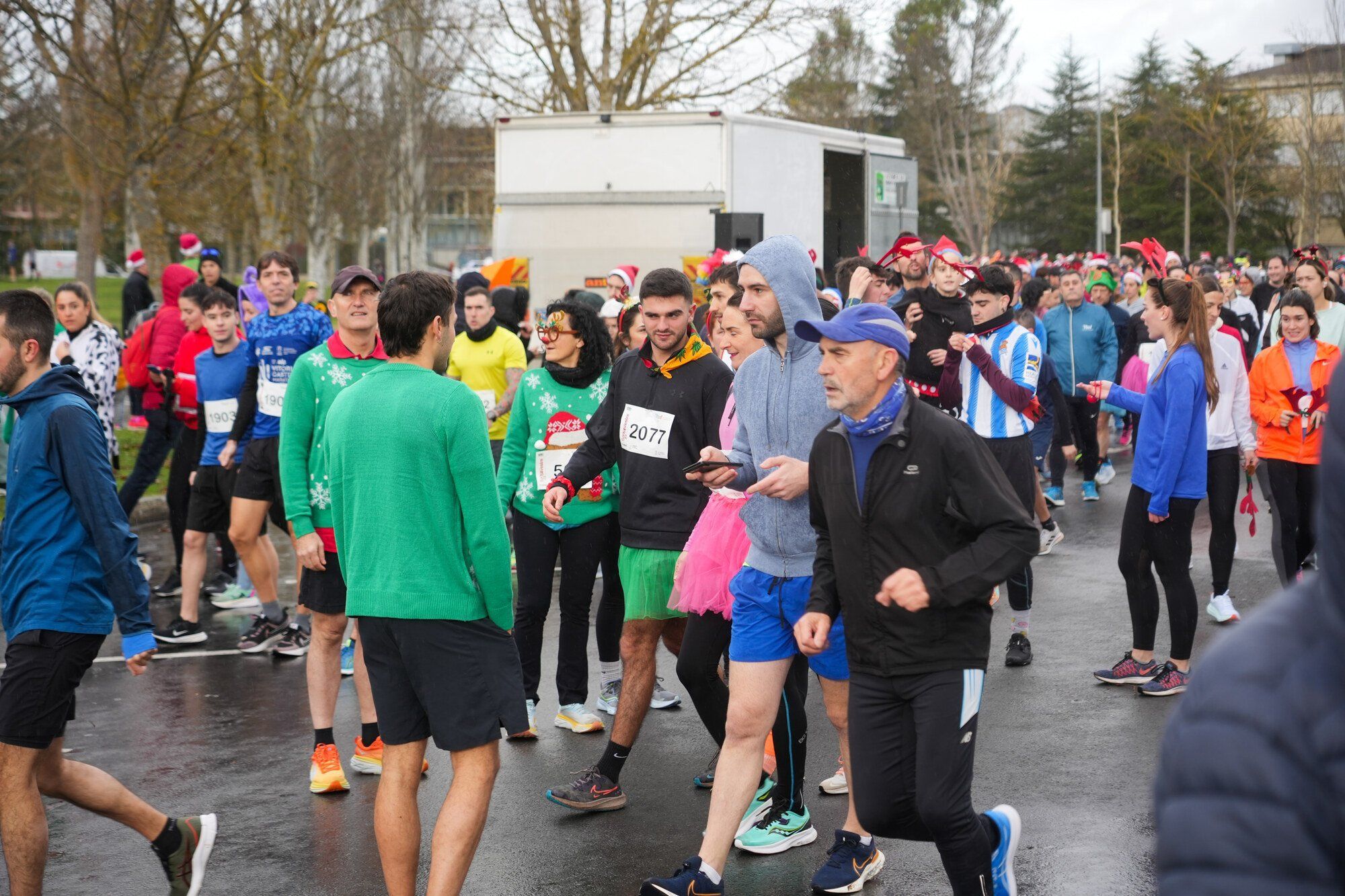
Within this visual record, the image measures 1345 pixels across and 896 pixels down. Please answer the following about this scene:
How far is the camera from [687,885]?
4484 mm

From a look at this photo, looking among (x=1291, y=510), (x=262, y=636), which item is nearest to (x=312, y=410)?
(x=262, y=636)

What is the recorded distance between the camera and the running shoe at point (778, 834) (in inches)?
203

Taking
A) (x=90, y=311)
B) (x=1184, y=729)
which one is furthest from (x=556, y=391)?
(x=1184, y=729)

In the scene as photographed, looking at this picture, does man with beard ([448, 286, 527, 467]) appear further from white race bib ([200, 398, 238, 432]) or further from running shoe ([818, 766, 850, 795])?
running shoe ([818, 766, 850, 795])

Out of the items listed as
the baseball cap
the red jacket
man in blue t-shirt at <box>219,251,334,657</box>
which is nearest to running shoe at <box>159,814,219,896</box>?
the baseball cap

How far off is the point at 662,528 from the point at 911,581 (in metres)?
2.08

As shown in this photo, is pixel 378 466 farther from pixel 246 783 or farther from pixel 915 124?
pixel 915 124

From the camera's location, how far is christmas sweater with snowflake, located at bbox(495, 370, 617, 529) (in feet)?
21.4

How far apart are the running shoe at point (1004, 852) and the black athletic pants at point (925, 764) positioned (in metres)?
0.08

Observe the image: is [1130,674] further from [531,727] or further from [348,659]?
[348,659]

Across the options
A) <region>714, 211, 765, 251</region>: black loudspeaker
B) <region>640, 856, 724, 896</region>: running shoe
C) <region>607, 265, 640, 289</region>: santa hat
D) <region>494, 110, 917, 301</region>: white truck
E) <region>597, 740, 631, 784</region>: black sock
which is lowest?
<region>640, 856, 724, 896</region>: running shoe

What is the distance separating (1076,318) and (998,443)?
636 centimetres

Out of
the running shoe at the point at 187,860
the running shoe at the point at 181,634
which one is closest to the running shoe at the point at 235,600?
the running shoe at the point at 181,634

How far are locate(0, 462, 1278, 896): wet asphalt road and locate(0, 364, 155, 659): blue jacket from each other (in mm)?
1136
